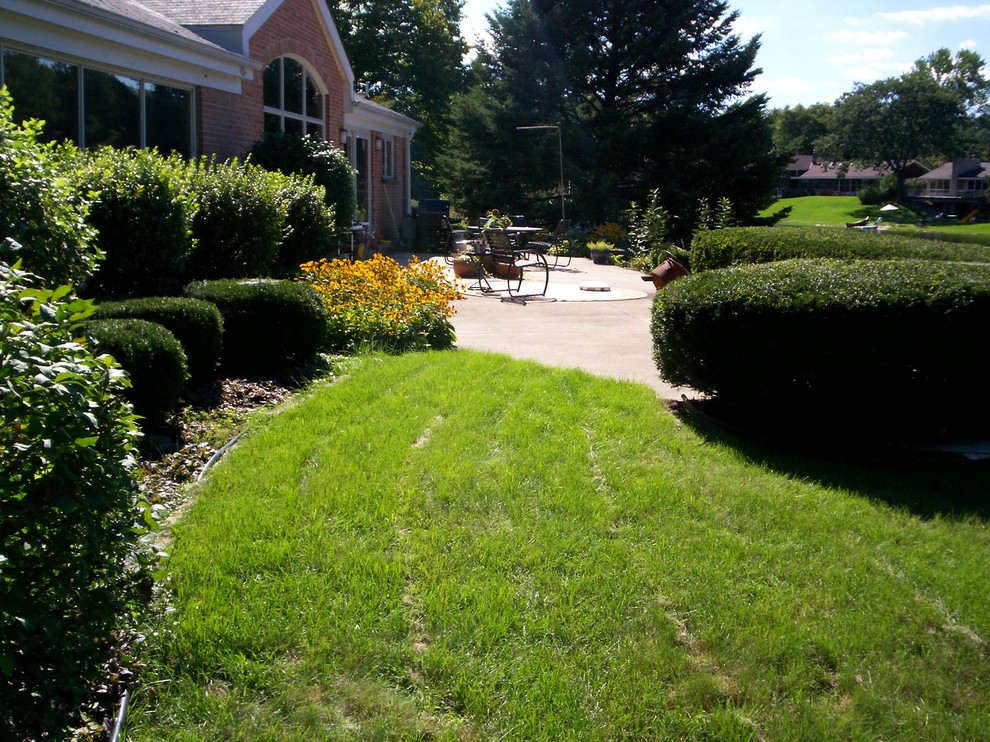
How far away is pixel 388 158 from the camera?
2469 cm

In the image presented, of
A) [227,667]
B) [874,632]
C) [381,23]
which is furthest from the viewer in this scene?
[381,23]

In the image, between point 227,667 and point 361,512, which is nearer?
point 227,667

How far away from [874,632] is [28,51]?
Answer: 9712mm

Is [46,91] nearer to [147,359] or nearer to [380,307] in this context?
[380,307]

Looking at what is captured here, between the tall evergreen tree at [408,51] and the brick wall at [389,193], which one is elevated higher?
the tall evergreen tree at [408,51]

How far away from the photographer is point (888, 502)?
209 inches

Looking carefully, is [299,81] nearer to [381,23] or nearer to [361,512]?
[361,512]

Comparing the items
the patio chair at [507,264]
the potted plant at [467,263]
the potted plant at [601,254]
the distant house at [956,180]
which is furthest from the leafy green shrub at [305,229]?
the distant house at [956,180]

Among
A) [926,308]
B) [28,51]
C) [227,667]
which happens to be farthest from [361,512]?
[28,51]

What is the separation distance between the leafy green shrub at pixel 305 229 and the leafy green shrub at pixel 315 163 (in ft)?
4.94

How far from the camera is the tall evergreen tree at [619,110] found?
2859cm

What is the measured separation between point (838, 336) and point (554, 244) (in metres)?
19.5

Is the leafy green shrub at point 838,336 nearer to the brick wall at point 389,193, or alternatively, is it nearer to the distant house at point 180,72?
the distant house at point 180,72

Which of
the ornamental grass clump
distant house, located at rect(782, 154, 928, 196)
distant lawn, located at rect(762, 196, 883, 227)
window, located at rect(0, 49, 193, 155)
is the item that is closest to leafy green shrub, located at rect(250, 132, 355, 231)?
window, located at rect(0, 49, 193, 155)
